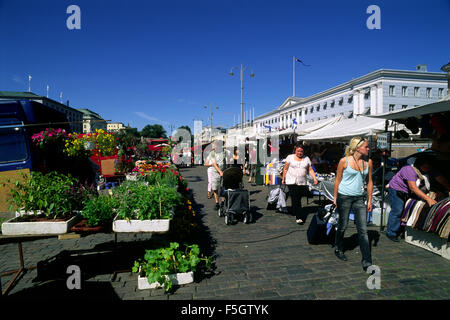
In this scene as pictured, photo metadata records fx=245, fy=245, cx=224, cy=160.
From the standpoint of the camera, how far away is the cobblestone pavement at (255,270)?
3.27 metres

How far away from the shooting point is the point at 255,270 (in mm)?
3904

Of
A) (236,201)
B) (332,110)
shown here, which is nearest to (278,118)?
(332,110)

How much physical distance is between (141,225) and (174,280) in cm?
104

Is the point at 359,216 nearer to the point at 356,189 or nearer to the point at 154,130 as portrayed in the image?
the point at 356,189

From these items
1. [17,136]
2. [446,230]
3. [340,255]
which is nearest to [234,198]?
[340,255]

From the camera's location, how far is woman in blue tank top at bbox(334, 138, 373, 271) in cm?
387

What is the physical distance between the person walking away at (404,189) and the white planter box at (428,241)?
234 millimetres

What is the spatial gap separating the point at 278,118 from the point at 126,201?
→ 339ft

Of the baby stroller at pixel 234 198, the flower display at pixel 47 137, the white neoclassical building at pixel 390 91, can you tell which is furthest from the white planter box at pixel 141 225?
the white neoclassical building at pixel 390 91

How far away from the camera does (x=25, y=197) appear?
288cm

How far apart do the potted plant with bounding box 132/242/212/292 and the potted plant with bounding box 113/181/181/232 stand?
2.14ft

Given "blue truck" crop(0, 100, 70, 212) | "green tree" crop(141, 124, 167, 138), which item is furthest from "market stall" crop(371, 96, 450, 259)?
"green tree" crop(141, 124, 167, 138)

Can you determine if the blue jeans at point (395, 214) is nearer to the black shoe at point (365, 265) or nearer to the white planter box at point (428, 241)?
the white planter box at point (428, 241)
